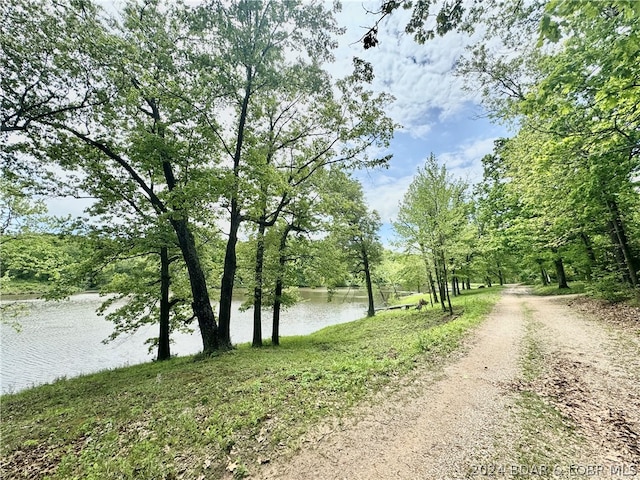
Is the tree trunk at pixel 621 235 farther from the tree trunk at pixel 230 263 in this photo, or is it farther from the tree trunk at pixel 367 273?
the tree trunk at pixel 230 263

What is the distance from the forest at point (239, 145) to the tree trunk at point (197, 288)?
49 mm

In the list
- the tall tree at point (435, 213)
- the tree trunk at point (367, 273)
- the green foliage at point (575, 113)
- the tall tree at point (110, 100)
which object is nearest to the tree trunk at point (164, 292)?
the tall tree at point (110, 100)

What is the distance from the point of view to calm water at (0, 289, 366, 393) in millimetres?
11260

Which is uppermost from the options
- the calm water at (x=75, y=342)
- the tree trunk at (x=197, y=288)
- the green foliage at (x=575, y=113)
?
the green foliage at (x=575, y=113)

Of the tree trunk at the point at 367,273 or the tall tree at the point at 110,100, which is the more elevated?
the tall tree at the point at 110,100

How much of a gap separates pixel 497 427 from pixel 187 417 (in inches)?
173

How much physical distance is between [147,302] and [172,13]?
400 inches

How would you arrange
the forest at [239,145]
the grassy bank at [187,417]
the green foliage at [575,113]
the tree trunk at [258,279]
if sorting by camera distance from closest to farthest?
the grassy bank at [187,417], the green foliage at [575,113], the forest at [239,145], the tree trunk at [258,279]

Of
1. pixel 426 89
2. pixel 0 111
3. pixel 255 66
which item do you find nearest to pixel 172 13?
pixel 255 66

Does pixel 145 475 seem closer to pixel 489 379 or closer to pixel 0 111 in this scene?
pixel 489 379

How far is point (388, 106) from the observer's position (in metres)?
9.59

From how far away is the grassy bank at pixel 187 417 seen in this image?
127 inches

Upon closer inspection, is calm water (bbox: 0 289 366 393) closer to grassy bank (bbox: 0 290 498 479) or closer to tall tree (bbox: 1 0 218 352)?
grassy bank (bbox: 0 290 498 479)

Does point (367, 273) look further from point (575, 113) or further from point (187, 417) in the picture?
point (187, 417)
